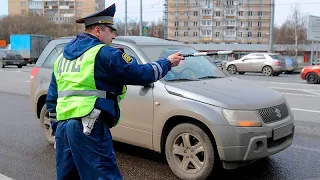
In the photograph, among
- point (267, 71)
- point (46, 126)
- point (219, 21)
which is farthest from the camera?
point (219, 21)

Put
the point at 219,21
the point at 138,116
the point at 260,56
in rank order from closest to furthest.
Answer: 1. the point at 138,116
2. the point at 260,56
3. the point at 219,21

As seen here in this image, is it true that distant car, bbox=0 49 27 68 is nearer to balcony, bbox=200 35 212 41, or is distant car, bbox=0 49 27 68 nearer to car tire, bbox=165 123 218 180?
car tire, bbox=165 123 218 180

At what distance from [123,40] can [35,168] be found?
2.14 metres

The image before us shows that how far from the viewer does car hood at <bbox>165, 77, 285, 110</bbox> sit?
13.8ft

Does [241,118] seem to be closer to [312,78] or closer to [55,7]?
[312,78]

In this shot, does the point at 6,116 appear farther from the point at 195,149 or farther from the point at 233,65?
the point at 233,65

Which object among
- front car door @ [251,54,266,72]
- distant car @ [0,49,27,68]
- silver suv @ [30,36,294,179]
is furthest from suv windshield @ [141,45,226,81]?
distant car @ [0,49,27,68]

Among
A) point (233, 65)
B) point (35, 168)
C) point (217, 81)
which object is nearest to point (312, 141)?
point (217, 81)

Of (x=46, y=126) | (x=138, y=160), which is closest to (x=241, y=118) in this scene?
(x=138, y=160)

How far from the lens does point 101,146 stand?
2.62m

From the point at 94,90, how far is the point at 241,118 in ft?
6.74

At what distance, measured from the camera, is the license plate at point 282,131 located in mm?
4305

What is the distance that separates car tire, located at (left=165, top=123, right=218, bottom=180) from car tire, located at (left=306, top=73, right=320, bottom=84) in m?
15.2

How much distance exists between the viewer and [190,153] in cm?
445
